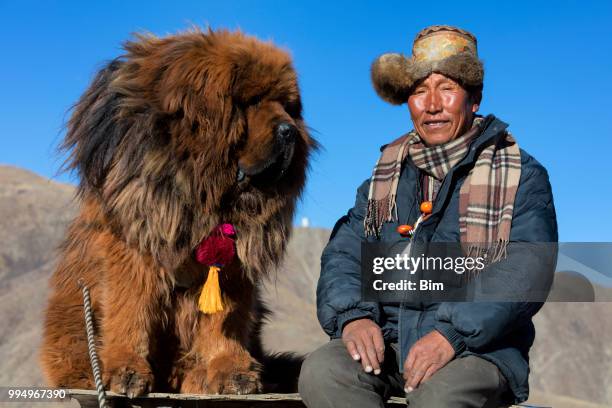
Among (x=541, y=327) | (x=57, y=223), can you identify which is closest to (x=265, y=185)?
(x=57, y=223)

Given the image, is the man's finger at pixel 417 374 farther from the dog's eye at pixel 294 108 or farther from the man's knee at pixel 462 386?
the dog's eye at pixel 294 108

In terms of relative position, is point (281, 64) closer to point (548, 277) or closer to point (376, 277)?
point (376, 277)

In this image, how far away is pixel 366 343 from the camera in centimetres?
314

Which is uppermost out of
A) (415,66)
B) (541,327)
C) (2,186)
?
(2,186)

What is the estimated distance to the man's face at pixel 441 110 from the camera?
355cm

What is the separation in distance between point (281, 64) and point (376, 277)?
3.90 feet

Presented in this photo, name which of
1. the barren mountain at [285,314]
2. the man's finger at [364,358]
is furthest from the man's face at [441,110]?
the barren mountain at [285,314]

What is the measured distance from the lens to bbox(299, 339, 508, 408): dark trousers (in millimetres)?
2861

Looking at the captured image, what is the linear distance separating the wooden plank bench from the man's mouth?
128 cm

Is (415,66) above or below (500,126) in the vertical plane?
above

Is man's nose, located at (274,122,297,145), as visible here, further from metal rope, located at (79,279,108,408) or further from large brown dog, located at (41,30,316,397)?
metal rope, located at (79,279,108,408)

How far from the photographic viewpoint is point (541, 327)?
3941 centimetres

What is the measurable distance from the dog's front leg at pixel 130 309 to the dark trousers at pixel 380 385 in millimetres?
960

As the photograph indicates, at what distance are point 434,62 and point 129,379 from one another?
2077 mm
